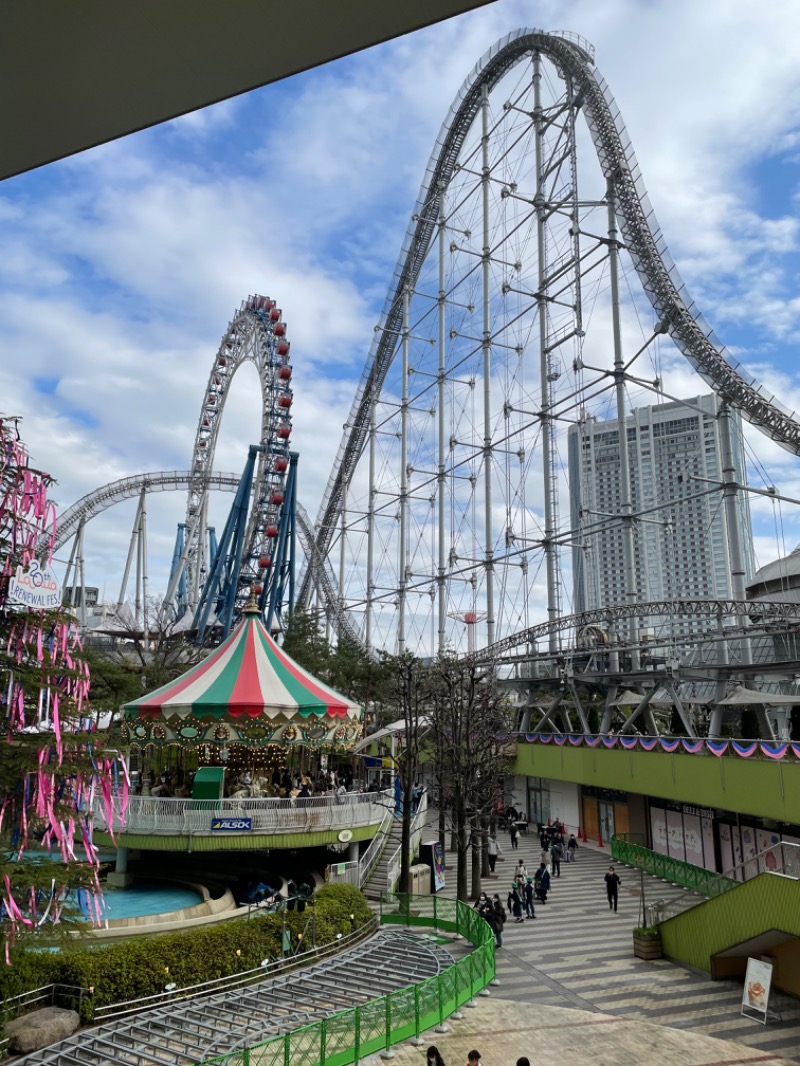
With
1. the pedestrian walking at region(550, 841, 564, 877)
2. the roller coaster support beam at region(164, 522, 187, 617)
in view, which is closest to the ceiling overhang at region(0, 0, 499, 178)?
the pedestrian walking at region(550, 841, 564, 877)

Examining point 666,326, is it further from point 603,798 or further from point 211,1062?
point 211,1062

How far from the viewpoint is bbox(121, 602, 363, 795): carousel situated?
17766 mm

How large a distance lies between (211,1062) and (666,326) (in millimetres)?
23682

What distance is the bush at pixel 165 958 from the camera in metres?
10.6

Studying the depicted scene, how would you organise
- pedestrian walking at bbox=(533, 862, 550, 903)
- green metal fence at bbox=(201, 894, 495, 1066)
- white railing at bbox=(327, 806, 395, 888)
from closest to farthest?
green metal fence at bbox=(201, 894, 495, 1066), white railing at bbox=(327, 806, 395, 888), pedestrian walking at bbox=(533, 862, 550, 903)

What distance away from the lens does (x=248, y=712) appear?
17609mm

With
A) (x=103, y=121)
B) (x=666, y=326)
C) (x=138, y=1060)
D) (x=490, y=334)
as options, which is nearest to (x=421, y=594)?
(x=490, y=334)

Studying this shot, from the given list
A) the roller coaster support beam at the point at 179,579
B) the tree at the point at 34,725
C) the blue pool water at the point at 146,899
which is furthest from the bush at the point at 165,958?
the roller coaster support beam at the point at 179,579

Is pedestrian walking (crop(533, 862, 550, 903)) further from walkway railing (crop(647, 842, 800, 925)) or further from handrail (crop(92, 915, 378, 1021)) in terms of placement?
handrail (crop(92, 915, 378, 1021))

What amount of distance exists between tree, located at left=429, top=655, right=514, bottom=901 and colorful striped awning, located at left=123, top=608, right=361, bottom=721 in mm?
2909

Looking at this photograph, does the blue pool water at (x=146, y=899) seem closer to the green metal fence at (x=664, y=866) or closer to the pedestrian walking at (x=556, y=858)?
the green metal fence at (x=664, y=866)

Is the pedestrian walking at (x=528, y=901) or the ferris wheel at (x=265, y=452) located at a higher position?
the ferris wheel at (x=265, y=452)

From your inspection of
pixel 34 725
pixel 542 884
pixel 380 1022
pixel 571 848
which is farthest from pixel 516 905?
pixel 34 725

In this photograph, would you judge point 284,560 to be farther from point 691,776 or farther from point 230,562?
point 691,776
